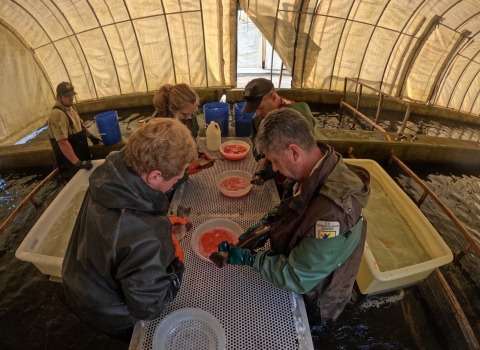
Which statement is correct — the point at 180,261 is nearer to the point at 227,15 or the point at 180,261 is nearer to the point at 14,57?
the point at 227,15

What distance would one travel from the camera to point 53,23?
30.1 feet

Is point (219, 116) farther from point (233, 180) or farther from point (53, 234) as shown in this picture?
point (53, 234)

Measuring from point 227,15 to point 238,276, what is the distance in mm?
10031

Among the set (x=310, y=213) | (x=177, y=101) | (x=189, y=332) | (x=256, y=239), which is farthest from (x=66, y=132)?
(x=310, y=213)

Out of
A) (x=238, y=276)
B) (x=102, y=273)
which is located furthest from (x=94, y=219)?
(x=238, y=276)

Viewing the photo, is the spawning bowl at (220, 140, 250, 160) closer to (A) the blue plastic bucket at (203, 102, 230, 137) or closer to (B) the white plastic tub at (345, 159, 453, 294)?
(A) the blue plastic bucket at (203, 102, 230, 137)

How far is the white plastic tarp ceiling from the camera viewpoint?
8.95 m

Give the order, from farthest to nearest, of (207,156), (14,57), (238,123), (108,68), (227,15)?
(108,68) < (227,15) < (14,57) < (238,123) < (207,156)

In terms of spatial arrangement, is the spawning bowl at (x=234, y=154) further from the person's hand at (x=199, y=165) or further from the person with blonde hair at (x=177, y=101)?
the person with blonde hair at (x=177, y=101)

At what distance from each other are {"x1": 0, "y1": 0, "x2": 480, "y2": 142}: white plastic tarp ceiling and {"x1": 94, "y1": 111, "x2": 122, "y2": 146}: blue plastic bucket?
217 inches

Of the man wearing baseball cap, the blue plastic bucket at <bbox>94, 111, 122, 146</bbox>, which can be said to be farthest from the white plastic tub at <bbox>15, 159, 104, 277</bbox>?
the blue plastic bucket at <bbox>94, 111, 122, 146</bbox>

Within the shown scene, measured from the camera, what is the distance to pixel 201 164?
3125 mm

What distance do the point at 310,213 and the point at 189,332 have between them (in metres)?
1.03

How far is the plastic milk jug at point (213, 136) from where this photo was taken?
3.61 m
